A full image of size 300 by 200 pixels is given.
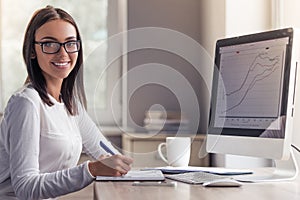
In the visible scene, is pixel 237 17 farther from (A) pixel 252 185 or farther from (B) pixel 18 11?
(A) pixel 252 185

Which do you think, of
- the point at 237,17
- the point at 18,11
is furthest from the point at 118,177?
the point at 18,11

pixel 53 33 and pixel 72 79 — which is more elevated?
pixel 53 33

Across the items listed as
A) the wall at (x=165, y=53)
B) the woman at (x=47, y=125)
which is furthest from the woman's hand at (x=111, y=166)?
the wall at (x=165, y=53)

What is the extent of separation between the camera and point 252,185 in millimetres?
1674

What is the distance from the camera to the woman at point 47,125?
68.7 inches

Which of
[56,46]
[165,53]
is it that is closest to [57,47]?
[56,46]

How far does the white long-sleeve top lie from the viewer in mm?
1747

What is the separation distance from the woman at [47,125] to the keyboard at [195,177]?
0.19 metres

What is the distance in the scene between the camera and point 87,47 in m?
3.92

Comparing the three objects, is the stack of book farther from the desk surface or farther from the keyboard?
the desk surface

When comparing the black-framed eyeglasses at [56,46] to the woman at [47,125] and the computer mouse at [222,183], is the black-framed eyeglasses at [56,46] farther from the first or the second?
the computer mouse at [222,183]

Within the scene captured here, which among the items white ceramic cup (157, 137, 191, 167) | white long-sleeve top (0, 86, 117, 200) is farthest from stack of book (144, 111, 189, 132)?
white long-sleeve top (0, 86, 117, 200)

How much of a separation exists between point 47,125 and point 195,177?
0.48 metres

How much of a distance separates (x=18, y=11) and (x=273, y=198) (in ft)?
9.12
